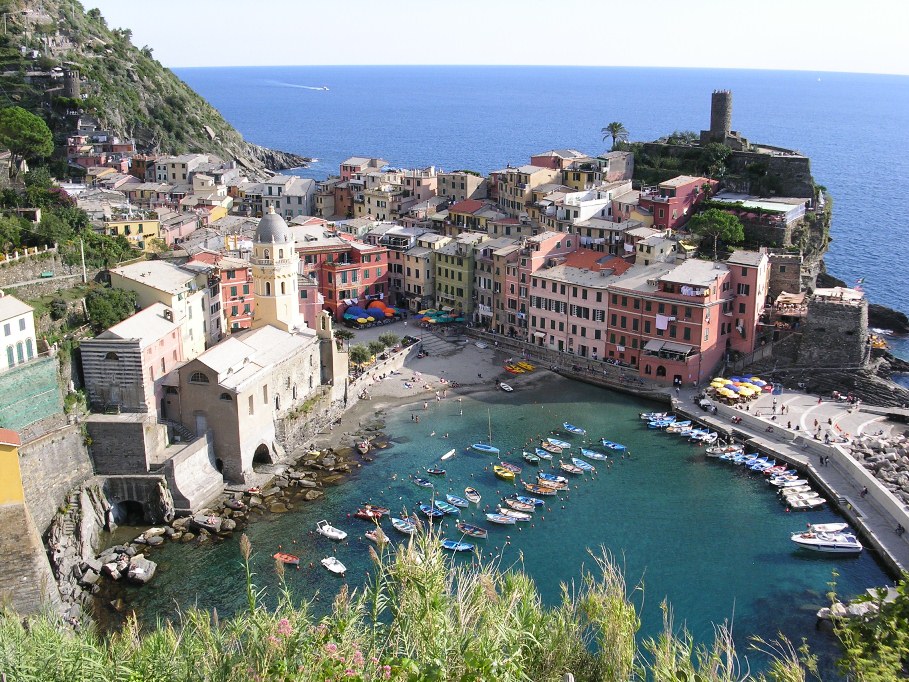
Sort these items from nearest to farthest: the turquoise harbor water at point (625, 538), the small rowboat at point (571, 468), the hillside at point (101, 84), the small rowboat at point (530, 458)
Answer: the turquoise harbor water at point (625, 538)
the small rowboat at point (571, 468)
the small rowboat at point (530, 458)
the hillside at point (101, 84)

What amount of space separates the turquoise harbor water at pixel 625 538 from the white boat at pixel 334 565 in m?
0.42

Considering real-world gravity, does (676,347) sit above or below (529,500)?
above

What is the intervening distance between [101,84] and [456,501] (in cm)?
8918

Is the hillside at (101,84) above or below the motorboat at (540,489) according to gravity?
above

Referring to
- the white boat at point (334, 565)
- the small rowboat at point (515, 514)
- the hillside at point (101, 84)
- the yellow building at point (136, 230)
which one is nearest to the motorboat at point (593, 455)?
the small rowboat at point (515, 514)

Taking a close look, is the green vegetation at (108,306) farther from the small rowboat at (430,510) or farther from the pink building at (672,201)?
the pink building at (672,201)

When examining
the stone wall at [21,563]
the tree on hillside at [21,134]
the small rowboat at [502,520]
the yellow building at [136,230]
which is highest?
the tree on hillside at [21,134]

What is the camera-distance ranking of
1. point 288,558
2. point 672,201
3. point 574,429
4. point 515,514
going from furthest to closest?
point 672,201, point 574,429, point 515,514, point 288,558

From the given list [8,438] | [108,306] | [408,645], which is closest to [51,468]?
[8,438]

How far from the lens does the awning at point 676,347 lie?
60.6 metres

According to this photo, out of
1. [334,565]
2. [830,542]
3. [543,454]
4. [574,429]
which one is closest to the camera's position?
[334,565]

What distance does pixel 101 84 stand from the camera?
375 ft

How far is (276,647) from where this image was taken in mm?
16781

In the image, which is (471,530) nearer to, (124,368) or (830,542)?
(830,542)
